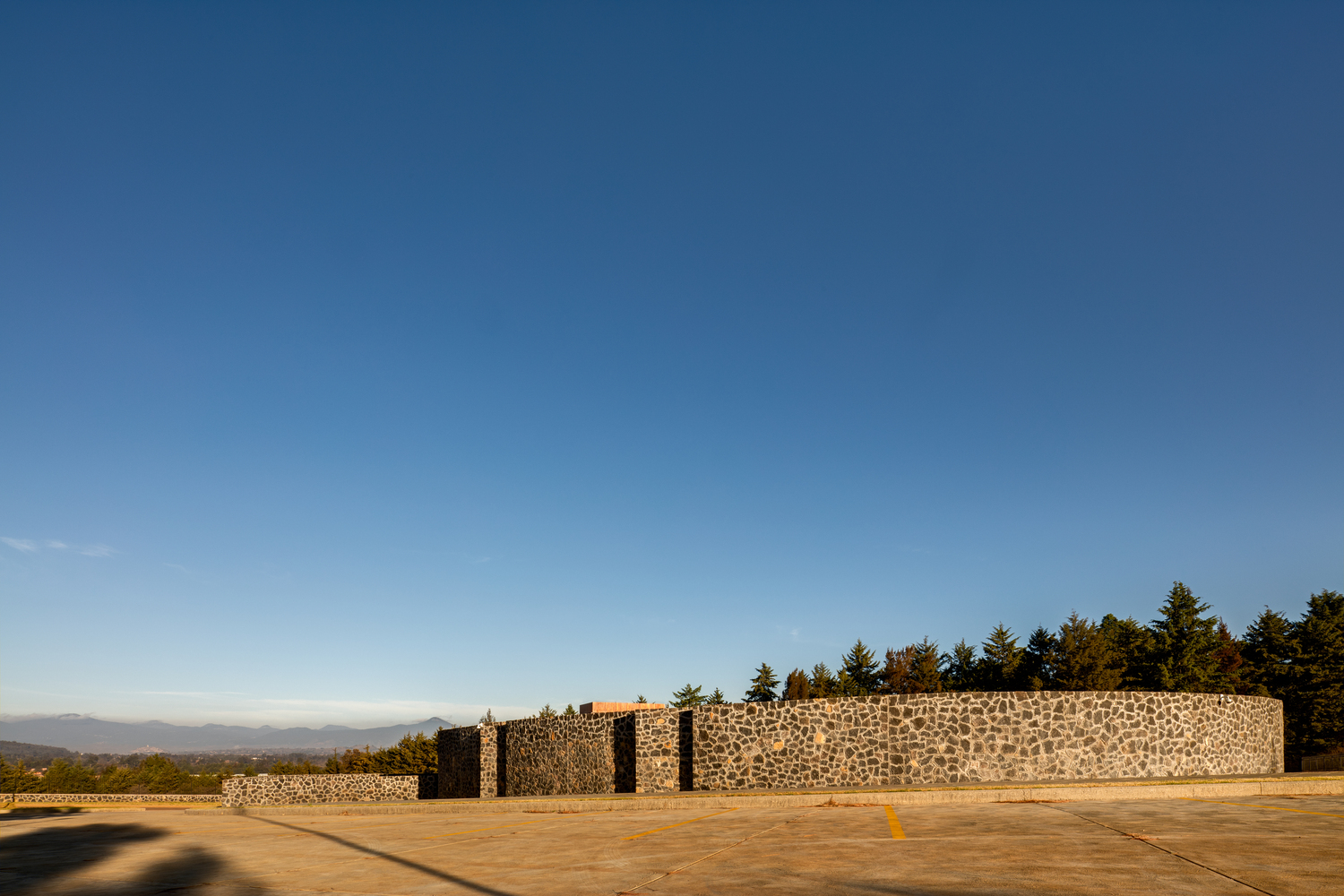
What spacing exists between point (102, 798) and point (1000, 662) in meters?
49.3

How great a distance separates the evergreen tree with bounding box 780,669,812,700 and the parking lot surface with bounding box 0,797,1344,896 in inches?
1922

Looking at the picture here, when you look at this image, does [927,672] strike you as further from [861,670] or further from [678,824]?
[678,824]

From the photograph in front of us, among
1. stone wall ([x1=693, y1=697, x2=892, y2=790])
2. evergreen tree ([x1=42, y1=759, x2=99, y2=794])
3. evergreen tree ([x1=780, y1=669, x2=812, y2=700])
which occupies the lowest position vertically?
evergreen tree ([x1=42, y1=759, x2=99, y2=794])

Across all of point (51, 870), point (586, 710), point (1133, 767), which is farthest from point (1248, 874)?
point (586, 710)

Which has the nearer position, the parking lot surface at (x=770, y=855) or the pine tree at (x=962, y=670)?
the parking lot surface at (x=770, y=855)

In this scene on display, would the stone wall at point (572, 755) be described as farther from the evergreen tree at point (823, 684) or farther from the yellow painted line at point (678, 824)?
the evergreen tree at point (823, 684)

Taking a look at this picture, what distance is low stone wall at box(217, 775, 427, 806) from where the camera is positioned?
2905 cm

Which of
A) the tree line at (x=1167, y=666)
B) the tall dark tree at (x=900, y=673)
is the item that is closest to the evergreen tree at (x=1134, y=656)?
the tree line at (x=1167, y=666)

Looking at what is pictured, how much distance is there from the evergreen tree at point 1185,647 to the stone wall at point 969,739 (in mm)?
32192

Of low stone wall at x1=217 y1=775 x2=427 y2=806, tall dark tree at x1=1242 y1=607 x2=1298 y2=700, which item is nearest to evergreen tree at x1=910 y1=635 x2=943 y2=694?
tall dark tree at x1=1242 y1=607 x2=1298 y2=700

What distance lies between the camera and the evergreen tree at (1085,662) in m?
49.3

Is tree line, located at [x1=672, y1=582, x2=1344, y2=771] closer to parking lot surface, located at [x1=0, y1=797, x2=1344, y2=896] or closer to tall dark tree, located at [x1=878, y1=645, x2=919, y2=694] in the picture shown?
tall dark tree, located at [x1=878, y1=645, x2=919, y2=694]

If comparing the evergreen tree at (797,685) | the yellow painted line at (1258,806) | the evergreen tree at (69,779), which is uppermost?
the yellow painted line at (1258,806)

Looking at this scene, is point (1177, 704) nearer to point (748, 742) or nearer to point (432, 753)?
point (748, 742)
